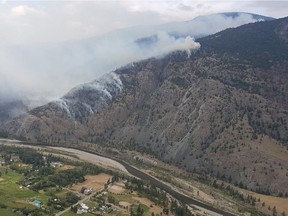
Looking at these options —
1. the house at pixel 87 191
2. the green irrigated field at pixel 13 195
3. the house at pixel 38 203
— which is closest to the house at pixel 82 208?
the house at pixel 38 203

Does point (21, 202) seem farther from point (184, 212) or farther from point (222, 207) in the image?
point (222, 207)

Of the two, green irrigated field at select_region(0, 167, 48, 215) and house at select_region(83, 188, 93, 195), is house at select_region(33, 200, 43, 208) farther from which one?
house at select_region(83, 188, 93, 195)

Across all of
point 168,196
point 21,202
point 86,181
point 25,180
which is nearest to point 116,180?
point 86,181

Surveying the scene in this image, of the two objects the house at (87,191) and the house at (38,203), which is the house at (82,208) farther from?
the house at (87,191)

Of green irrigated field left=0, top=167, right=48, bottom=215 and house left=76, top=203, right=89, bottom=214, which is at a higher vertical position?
green irrigated field left=0, top=167, right=48, bottom=215

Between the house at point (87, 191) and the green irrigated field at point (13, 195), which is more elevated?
the green irrigated field at point (13, 195)

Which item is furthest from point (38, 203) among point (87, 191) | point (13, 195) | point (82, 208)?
point (87, 191)

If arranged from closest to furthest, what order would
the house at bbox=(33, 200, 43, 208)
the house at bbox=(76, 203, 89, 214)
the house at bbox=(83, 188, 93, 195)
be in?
the house at bbox=(76, 203, 89, 214) < the house at bbox=(33, 200, 43, 208) < the house at bbox=(83, 188, 93, 195)

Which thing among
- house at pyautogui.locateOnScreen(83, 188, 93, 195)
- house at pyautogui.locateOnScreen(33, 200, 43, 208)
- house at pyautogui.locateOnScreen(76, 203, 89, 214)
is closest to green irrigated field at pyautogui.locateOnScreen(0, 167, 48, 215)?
house at pyautogui.locateOnScreen(33, 200, 43, 208)

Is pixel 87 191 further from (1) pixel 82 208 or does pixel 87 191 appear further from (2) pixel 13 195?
(2) pixel 13 195

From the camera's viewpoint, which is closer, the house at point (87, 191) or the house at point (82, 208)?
the house at point (82, 208)

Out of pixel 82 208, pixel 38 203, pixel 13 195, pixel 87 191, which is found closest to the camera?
pixel 82 208
